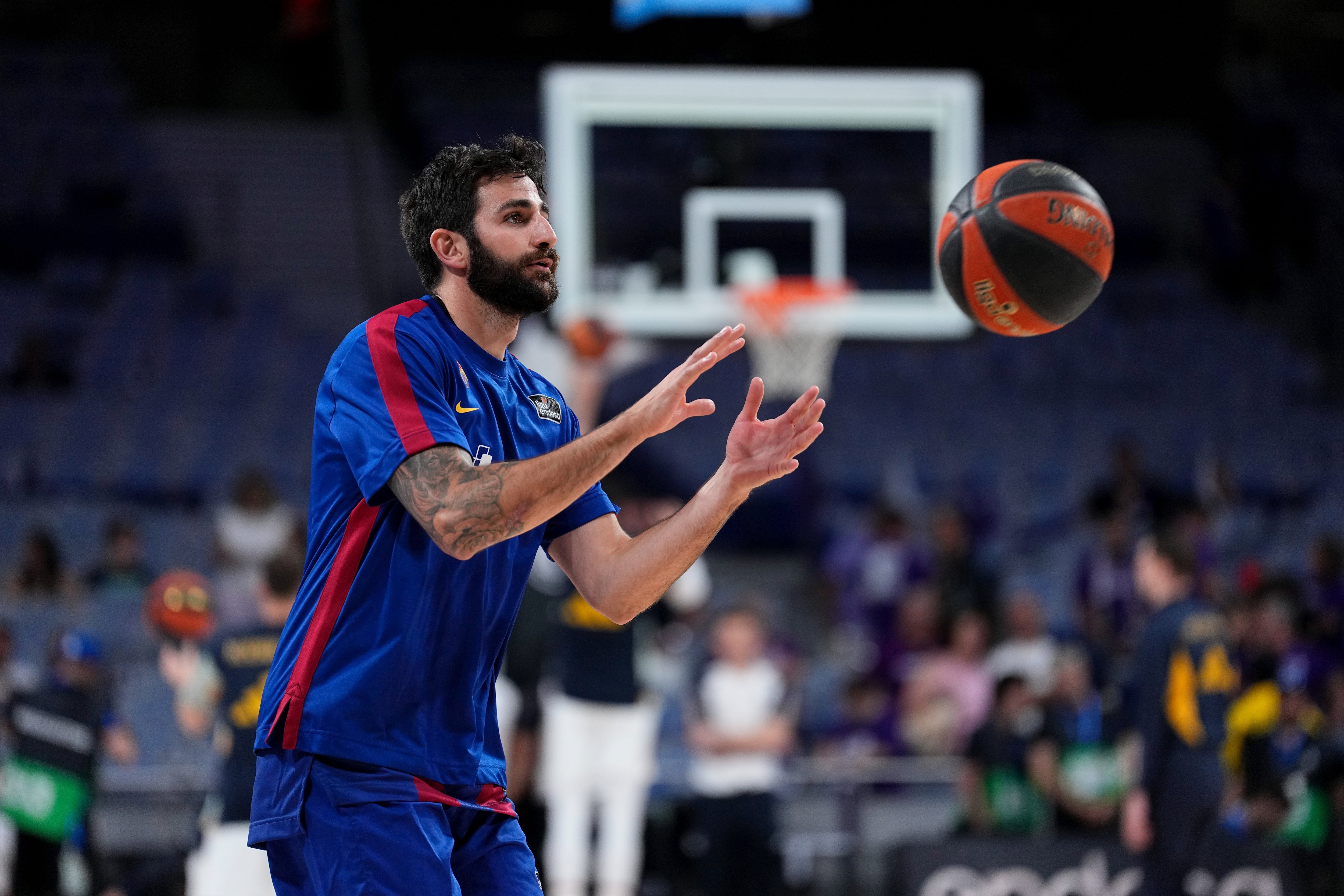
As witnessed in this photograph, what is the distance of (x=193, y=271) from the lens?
1717 cm

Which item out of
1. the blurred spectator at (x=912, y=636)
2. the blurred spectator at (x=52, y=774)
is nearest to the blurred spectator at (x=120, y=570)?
the blurred spectator at (x=52, y=774)

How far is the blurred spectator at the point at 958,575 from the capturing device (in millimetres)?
11289

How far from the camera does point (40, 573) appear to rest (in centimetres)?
1084

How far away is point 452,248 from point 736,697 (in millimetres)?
5673

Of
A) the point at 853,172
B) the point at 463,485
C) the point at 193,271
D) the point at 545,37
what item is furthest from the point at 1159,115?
the point at 463,485

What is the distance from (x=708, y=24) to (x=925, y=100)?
36.0 feet

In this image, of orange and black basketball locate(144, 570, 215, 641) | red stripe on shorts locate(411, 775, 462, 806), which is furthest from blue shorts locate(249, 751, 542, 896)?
orange and black basketball locate(144, 570, 215, 641)

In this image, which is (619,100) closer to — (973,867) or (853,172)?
(973,867)

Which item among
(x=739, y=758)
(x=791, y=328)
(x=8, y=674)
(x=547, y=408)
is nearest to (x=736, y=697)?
(x=739, y=758)

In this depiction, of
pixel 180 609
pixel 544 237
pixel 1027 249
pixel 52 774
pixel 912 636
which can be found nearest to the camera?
pixel 544 237

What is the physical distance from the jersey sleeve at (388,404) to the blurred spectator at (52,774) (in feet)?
17.3

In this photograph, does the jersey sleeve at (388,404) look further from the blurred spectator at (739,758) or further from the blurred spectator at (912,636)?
the blurred spectator at (912,636)

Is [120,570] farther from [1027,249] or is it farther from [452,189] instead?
[452,189]

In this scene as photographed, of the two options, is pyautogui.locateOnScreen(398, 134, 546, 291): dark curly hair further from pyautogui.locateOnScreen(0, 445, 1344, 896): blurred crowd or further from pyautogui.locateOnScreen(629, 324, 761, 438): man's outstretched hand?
pyautogui.locateOnScreen(0, 445, 1344, 896): blurred crowd
